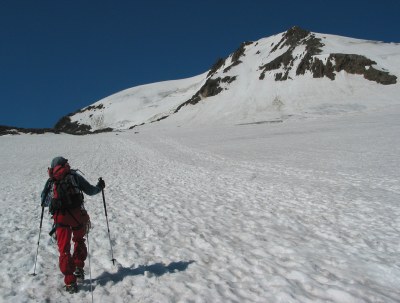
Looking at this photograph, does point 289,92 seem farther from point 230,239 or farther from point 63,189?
point 63,189

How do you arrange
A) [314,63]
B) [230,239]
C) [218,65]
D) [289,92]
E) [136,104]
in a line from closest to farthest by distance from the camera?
1. [230,239]
2. [289,92]
3. [314,63]
4. [218,65]
5. [136,104]

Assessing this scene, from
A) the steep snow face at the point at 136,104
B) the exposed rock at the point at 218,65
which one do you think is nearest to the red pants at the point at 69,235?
the steep snow face at the point at 136,104

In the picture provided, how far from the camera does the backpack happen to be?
6094 millimetres

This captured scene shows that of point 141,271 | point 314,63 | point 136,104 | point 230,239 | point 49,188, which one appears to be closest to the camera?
point 49,188

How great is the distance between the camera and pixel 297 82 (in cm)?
9256

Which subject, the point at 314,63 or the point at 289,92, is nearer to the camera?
the point at 289,92

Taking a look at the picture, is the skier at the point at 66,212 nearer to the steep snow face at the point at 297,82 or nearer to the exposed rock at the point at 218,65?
the steep snow face at the point at 297,82

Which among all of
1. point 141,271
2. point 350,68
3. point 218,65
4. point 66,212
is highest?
point 218,65

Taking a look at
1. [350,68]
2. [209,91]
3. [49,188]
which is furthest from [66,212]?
[209,91]

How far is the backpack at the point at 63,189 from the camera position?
6.09 meters

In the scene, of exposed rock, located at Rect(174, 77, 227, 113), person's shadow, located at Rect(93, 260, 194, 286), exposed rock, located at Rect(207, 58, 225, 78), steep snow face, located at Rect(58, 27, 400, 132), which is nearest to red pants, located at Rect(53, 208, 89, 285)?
person's shadow, located at Rect(93, 260, 194, 286)

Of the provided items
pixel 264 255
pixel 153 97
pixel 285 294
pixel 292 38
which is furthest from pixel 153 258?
pixel 153 97

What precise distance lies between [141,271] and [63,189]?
221 cm

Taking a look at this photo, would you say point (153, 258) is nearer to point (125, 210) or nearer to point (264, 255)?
point (264, 255)
